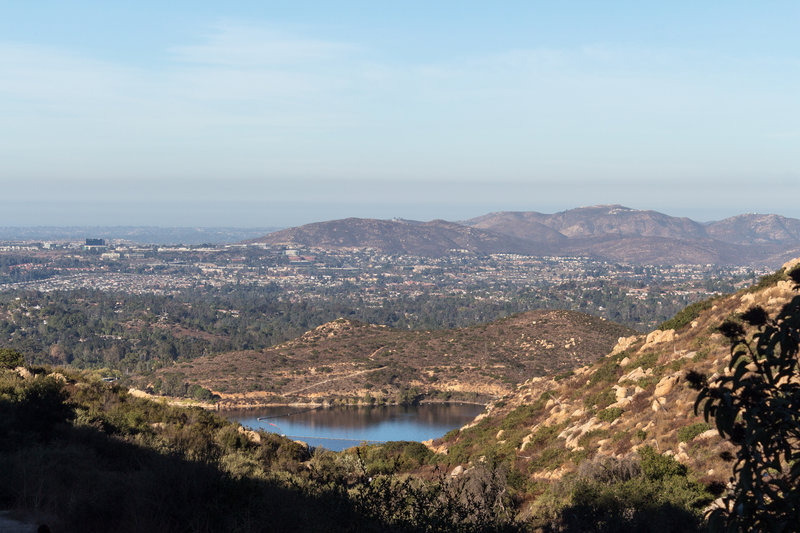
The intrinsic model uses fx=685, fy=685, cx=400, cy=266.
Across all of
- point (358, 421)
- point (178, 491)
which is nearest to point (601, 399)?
point (178, 491)

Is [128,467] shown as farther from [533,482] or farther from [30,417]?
[533,482]

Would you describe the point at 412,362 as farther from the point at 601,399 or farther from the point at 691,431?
the point at 691,431

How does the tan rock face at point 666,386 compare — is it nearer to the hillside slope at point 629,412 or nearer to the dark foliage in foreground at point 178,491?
the hillside slope at point 629,412

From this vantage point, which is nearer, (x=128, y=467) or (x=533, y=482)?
(x=128, y=467)

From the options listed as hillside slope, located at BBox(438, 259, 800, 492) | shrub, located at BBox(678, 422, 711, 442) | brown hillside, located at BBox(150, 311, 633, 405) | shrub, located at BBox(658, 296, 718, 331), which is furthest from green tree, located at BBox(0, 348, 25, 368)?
brown hillside, located at BBox(150, 311, 633, 405)

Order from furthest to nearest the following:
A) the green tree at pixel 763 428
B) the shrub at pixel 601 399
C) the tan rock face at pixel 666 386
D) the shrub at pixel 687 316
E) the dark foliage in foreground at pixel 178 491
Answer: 1. the shrub at pixel 687 316
2. the shrub at pixel 601 399
3. the tan rock face at pixel 666 386
4. the dark foliage in foreground at pixel 178 491
5. the green tree at pixel 763 428

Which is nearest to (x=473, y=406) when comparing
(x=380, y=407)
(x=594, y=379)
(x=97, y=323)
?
(x=380, y=407)

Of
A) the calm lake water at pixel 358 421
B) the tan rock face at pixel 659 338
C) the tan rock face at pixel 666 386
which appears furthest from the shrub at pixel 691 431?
the calm lake water at pixel 358 421
